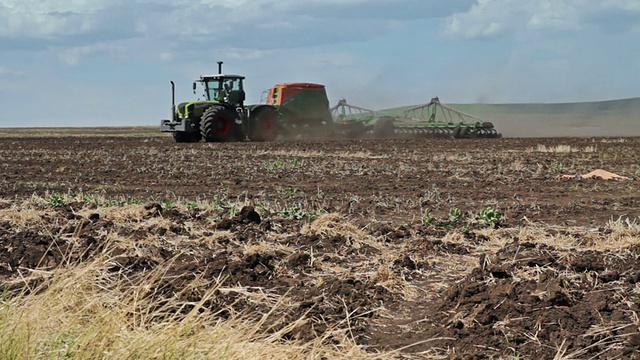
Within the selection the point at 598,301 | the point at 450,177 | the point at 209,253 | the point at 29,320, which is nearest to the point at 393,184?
the point at 450,177

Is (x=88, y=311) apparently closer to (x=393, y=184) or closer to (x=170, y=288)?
(x=170, y=288)

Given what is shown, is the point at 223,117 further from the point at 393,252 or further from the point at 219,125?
the point at 393,252

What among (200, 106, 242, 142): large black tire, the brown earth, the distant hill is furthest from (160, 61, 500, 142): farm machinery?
the distant hill

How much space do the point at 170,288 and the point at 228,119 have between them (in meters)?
24.3

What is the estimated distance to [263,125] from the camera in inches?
1265

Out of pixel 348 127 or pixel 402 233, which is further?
pixel 348 127

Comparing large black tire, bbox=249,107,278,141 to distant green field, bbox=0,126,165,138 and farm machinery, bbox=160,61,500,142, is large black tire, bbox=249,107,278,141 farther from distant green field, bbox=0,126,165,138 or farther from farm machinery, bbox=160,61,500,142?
distant green field, bbox=0,126,165,138

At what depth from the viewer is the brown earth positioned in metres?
5.34

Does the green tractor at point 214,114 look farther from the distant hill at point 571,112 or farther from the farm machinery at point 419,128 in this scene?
the distant hill at point 571,112

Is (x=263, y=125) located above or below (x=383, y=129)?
above

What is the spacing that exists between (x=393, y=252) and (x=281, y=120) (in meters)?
27.0

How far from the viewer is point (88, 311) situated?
5.10m

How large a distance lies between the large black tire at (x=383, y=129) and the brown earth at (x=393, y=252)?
21428 millimetres

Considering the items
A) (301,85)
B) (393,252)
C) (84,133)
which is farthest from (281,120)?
(84,133)
